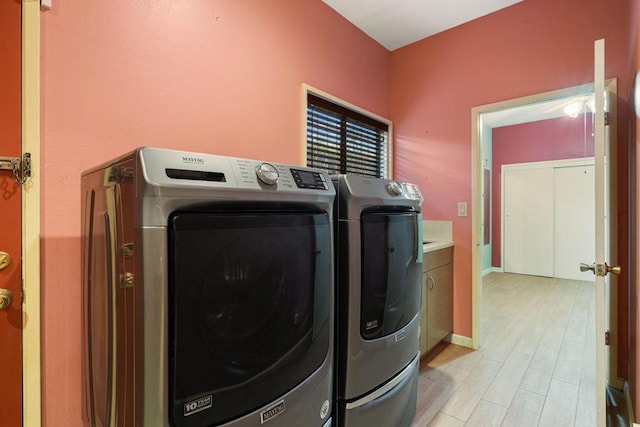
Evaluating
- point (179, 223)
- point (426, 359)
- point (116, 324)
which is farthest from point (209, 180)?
point (426, 359)

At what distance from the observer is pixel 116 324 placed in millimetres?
783

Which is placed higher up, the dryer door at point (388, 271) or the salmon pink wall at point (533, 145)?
the salmon pink wall at point (533, 145)

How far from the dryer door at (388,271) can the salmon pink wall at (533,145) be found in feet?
16.0

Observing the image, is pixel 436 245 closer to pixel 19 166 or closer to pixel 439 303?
pixel 439 303

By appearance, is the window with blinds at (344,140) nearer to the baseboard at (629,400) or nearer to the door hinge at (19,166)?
the door hinge at (19,166)

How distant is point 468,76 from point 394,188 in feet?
6.19

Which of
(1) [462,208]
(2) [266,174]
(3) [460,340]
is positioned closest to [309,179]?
(2) [266,174]

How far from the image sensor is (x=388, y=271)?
128 centimetres

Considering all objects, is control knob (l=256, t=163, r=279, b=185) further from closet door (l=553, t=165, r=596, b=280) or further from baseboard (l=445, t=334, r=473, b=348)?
closet door (l=553, t=165, r=596, b=280)

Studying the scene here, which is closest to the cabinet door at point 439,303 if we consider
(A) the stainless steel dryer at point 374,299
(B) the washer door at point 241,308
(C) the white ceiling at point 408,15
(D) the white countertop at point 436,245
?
(D) the white countertop at point 436,245

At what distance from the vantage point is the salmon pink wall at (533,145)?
15.2ft

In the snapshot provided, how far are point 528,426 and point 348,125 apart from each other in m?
2.36

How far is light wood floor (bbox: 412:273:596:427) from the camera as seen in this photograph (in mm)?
1731

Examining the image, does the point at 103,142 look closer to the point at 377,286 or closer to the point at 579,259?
the point at 377,286
